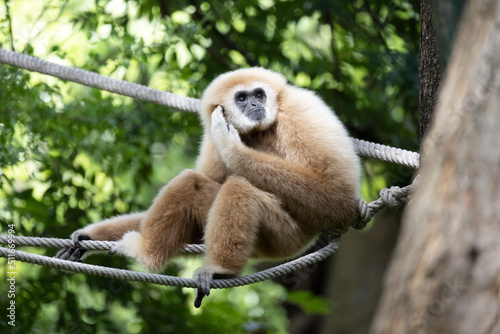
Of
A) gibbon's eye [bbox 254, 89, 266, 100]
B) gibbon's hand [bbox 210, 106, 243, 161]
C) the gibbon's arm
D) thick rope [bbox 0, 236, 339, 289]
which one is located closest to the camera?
thick rope [bbox 0, 236, 339, 289]

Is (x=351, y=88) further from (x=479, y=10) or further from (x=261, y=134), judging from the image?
(x=479, y=10)

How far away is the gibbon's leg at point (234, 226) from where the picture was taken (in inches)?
140

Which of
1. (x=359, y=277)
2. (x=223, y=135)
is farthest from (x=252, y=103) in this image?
(x=359, y=277)

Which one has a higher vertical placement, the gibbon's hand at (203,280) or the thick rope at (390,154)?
the thick rope at (390,154)

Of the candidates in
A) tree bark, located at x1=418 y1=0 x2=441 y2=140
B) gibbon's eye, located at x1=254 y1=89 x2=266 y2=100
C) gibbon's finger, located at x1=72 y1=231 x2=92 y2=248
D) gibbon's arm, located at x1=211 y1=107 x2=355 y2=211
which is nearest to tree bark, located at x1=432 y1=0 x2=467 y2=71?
tree bark, located at x1=418 y1=0 x2=441 y2=140

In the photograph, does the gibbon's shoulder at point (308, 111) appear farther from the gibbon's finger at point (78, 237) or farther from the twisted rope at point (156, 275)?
the gibbon's finger at point (78, 237)

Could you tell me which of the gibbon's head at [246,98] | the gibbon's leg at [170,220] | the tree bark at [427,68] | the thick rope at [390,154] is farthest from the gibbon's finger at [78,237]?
the tree bark at [427,68]

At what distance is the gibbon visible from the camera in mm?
3611

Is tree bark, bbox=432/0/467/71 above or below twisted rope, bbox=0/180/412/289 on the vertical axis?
above

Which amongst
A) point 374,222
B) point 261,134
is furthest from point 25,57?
point 374,222

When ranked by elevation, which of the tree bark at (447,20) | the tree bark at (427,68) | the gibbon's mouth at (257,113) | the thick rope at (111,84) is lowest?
the thick rope at (111,84)

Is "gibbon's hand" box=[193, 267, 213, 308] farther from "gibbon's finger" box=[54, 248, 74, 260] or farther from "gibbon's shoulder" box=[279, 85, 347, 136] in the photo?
"gibbon's shoulder" box=[279, 85, 347, 136]

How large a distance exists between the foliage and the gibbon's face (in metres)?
1.65

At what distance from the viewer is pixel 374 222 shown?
9250 millimetres
